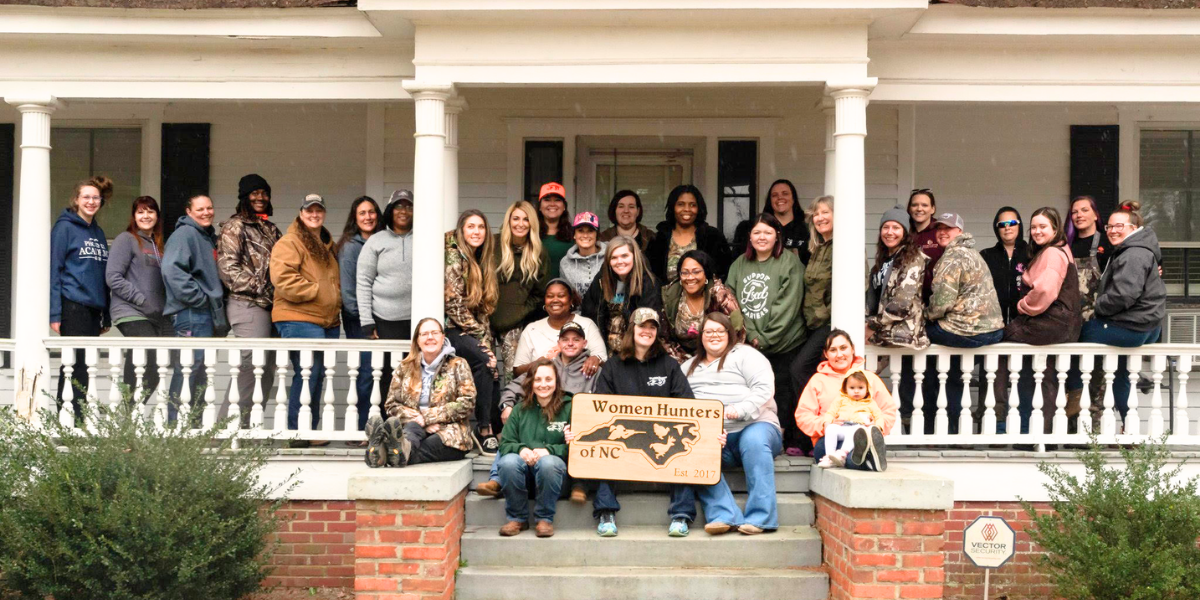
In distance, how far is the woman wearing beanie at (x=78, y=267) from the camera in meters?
8.27

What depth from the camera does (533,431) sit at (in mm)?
7117

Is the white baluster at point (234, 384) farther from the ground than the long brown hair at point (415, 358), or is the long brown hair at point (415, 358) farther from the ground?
the long brown hair at point (415, 358)

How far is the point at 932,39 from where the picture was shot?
26.2 feet

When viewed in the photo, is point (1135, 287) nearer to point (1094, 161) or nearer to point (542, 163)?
point (1094, 161)

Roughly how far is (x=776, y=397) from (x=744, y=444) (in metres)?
0.86

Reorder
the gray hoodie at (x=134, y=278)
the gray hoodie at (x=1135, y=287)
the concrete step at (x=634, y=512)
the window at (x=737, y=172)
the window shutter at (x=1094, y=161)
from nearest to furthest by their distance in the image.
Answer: the concrete step at (x=634, y=512) < the gray hoodie at (x=1135, y=287) < the gray hoodie at (x=134, y=278) < the window shutter at (x=1094, y=161) < the window at (x=737, y=172)

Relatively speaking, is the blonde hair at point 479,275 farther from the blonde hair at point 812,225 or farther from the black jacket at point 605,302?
the blonde hair at point 812,225

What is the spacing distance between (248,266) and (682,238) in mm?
3171

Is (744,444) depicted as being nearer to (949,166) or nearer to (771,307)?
(771,307)

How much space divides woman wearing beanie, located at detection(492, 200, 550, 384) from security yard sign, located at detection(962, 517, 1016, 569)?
329 cm

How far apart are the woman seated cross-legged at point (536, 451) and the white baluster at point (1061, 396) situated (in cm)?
336

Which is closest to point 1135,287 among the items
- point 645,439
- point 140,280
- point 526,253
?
point 645,439

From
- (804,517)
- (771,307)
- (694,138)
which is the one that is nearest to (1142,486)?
(804,517)

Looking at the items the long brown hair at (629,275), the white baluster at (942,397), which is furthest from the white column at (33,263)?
the white baluster at (942,397)
